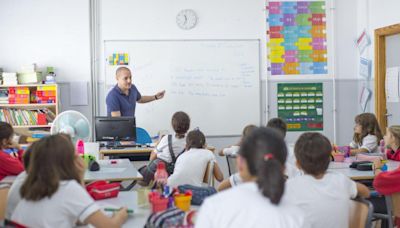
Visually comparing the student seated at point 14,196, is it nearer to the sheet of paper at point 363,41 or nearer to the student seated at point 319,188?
the student seated at point 319,188

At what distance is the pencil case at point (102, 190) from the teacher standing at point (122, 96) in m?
3.29

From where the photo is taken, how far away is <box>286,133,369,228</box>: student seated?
8.05 ft

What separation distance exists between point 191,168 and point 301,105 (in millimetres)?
4104

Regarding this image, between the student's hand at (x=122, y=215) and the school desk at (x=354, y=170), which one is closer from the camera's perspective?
the student's hand at (x=122, y=215)

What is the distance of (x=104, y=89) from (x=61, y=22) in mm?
1106

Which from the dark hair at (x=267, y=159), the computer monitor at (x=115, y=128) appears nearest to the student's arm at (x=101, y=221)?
the dark hair at (x=267, y=159)

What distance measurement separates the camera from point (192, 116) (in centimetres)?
739

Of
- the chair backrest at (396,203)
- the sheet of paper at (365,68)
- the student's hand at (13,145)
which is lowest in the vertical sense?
the chair backrest at (396,203)

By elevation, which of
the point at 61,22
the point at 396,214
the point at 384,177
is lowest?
the point at 396,214

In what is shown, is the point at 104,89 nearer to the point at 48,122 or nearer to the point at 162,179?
the point at 48,122

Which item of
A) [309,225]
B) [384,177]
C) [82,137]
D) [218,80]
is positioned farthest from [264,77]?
[309,225]

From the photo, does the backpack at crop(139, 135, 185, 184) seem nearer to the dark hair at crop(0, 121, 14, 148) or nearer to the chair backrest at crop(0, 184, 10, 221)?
the dark hair at crop(0, 121, 14, 148)

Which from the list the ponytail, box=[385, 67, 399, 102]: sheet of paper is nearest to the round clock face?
box=[385, 67, 399, 102]: sheet of paper

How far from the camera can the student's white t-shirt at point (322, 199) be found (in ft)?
8.04
